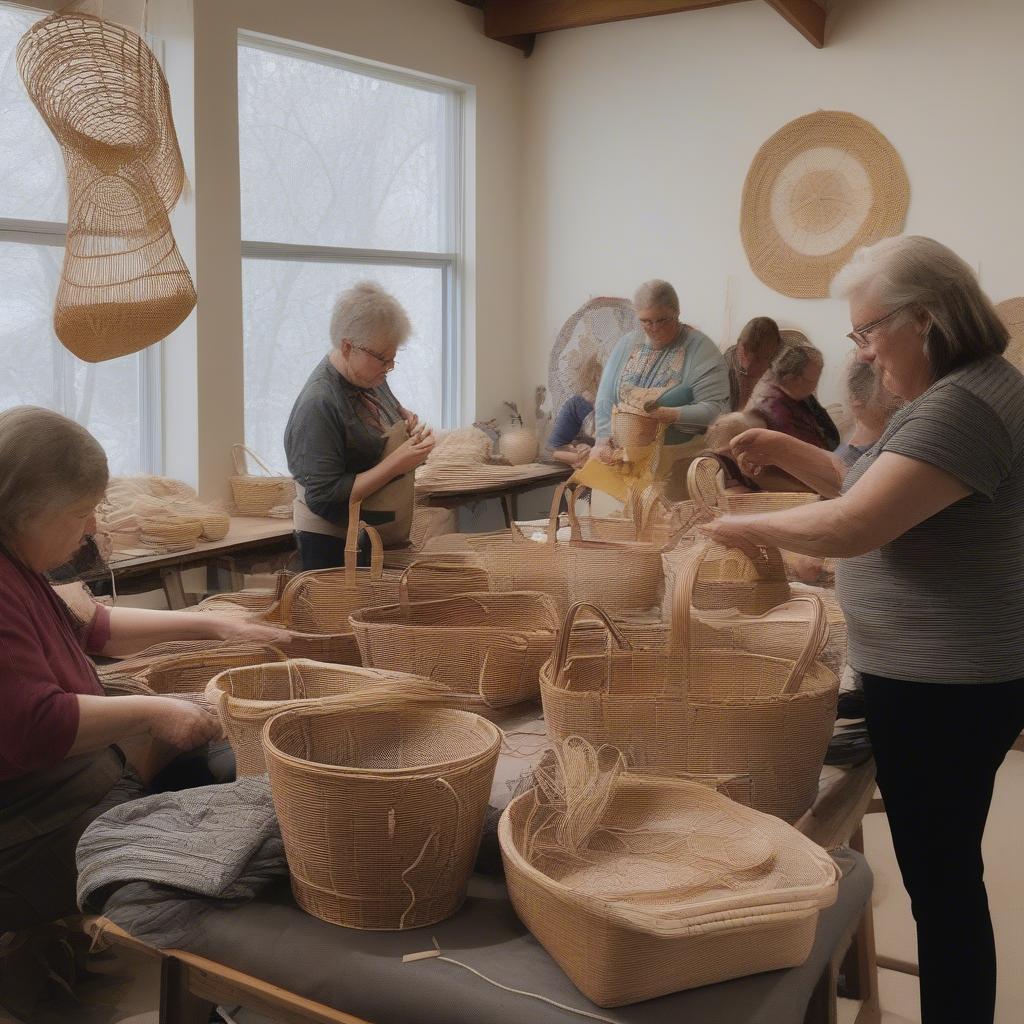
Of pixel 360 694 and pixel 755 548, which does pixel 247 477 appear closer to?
pixel 755 548

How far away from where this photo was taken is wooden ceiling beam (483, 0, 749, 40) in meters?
6.34

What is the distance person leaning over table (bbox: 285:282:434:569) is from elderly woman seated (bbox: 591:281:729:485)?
5.10 feet

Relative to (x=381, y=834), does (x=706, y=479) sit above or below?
above

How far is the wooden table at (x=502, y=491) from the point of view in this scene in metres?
5.57

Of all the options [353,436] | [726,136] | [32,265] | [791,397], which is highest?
[726,136]

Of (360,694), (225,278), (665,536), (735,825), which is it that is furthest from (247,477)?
(735,825)

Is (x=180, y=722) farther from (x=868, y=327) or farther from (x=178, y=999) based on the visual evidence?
(x=868, y=327)

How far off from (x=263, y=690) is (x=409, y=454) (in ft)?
4.76

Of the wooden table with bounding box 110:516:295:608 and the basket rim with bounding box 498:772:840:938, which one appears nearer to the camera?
the basket rim with bounding box 498:772:840:938

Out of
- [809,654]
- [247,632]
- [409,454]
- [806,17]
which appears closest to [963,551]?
[809,654]

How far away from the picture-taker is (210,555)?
4.39 meters

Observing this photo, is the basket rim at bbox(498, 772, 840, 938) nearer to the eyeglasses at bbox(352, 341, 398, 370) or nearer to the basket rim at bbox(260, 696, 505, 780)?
the basket rim at bbox(260, 696, 505, 780)

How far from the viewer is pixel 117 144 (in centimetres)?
363

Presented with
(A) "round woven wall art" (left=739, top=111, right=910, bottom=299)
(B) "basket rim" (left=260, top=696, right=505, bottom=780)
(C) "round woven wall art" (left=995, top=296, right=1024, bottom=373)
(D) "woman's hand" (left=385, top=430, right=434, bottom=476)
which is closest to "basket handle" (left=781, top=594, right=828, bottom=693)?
(B) "basket rim" (left=260, top=696, right=505, bottom=780)
